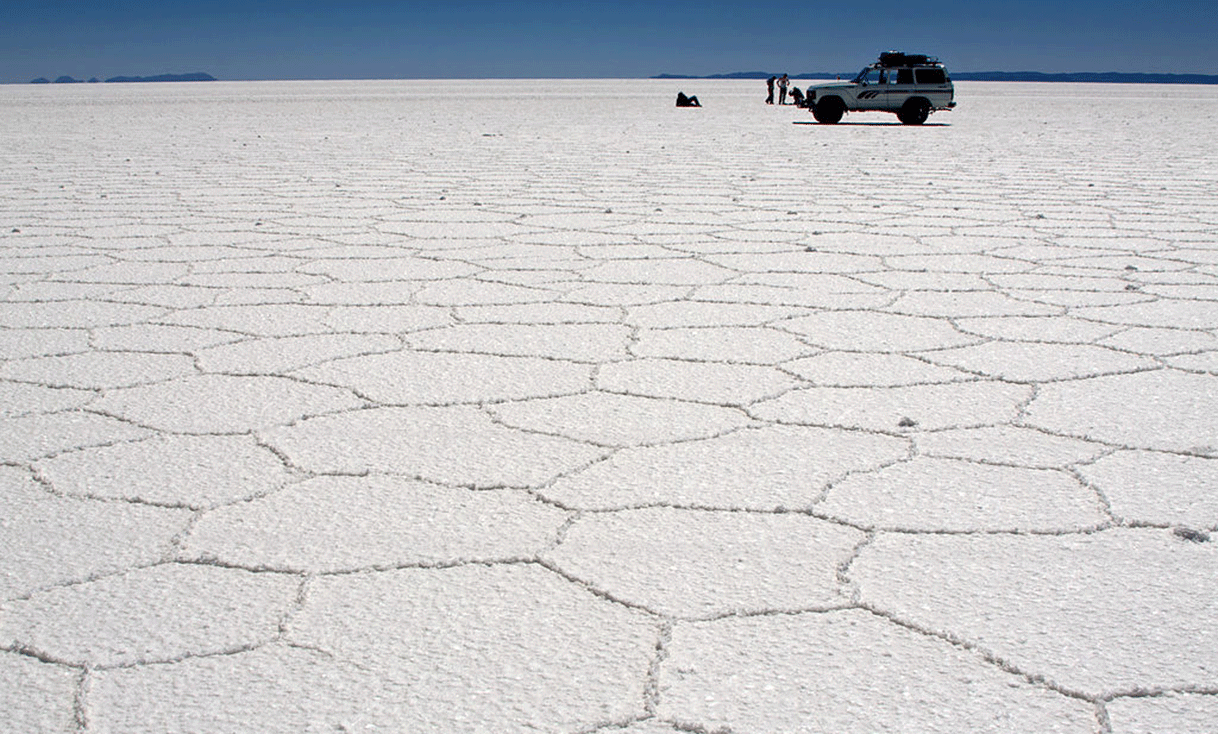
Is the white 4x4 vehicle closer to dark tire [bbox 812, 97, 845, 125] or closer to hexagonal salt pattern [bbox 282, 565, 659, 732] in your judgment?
dark tire [bbox 812, 97, 845, 125]

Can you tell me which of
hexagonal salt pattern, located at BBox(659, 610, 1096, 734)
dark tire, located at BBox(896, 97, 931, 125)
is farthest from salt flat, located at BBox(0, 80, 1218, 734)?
dark tire, located at BBox(896, 97, 931, 125)

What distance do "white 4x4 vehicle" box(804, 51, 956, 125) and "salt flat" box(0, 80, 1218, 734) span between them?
37.8 feet

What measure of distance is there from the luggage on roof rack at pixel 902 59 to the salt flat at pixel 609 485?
1328 cm

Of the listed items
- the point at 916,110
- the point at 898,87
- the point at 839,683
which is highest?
the point at 898,87

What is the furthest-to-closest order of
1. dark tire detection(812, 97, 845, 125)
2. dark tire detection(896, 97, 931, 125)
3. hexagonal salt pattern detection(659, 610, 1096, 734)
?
1. dark tire detection(812, 97, 845, 125)
2. dark tire detection(896, 97, 931, 125)
3. hexagonal salt pattern detection(659, 610, 1096, 734)

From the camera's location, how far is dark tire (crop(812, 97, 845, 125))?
1532 cm

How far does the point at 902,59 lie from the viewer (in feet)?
55.6

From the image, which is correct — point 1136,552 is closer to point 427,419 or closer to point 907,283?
point 427,419

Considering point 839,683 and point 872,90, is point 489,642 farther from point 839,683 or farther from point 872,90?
point 872,90

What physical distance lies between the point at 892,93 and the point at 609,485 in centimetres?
1453

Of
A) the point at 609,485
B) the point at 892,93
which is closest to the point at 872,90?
the point at 892,93

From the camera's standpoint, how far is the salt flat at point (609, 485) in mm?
1170

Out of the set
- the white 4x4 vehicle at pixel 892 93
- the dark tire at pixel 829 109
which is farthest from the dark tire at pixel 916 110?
the dark tire at pixel 829 109

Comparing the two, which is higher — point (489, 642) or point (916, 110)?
point (916, 110)
